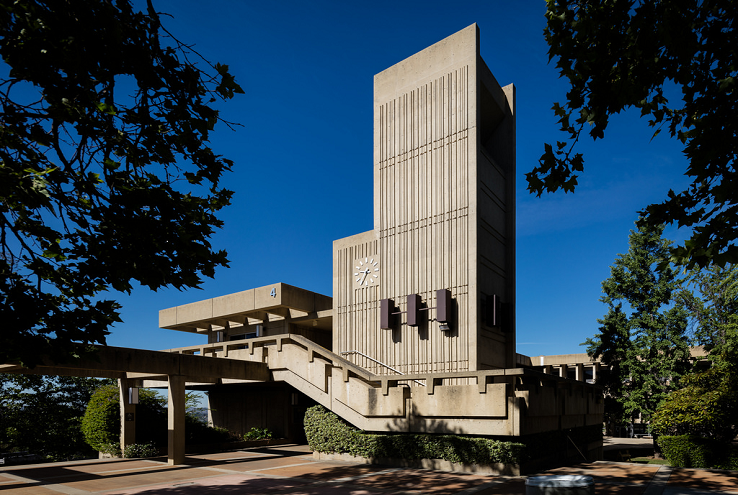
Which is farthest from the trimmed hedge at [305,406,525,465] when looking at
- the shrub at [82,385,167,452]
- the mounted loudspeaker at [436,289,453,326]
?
the shrub at [82,385,167,452]

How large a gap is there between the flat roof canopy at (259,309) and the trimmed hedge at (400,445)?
33.0 feet

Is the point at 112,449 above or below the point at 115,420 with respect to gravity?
below

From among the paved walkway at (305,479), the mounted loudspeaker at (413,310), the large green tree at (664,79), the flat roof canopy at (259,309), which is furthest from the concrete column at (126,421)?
the large green tree at (664,79)

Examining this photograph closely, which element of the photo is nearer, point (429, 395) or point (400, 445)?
point (429, 395)

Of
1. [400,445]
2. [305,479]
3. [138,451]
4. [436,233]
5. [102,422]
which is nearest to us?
[305,479]

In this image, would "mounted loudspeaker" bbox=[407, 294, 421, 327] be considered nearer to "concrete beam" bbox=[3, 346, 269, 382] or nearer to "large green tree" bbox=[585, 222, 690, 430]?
"concrete beam" bbox=[3, 346, 269, 382]

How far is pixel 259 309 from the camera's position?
3114 centimetres

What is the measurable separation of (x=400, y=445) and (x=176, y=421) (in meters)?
7.66

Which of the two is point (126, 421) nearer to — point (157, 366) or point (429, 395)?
point (157, 366)

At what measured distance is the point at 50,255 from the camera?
8711 millimetres

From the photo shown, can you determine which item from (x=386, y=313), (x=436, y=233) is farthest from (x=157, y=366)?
(x=436, y=233)

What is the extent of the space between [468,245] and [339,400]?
784 cm

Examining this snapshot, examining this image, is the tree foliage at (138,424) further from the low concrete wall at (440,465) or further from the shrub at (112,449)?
the low concrete wall at (440,465)

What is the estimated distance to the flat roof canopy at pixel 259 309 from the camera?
30016 millimetres
